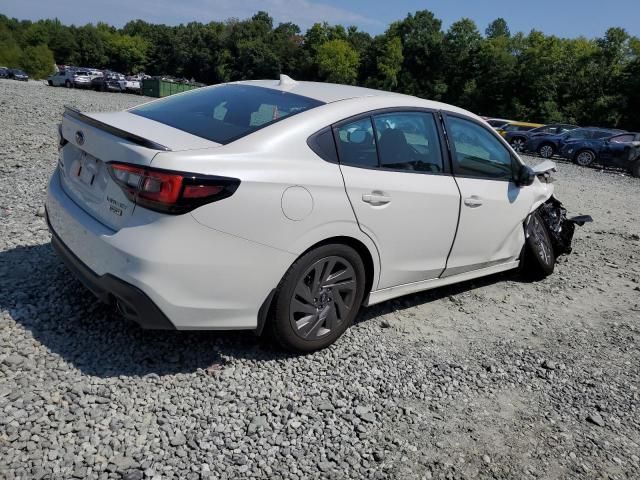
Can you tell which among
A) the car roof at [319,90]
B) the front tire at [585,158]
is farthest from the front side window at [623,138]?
the car roof at [319,90]

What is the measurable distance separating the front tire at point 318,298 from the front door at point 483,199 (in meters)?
1.09

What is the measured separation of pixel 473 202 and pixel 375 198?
112cm

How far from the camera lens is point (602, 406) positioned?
3.39 meters

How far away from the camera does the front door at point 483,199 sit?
419 cm

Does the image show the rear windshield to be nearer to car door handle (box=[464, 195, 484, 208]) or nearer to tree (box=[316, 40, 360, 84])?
car door handle (box=[464, 195, 484, 208])

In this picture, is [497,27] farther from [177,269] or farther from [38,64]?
[177,269]

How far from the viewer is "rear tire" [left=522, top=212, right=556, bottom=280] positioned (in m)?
5.16

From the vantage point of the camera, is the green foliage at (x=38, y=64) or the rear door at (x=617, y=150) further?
the green foliage at (x=38, y=64)

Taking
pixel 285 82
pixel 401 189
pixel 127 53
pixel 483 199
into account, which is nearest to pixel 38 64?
pixel 127 53

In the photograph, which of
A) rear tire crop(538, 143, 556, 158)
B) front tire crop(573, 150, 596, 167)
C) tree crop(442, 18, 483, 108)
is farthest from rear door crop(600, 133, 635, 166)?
tree crop(442, 18, 483, 108)

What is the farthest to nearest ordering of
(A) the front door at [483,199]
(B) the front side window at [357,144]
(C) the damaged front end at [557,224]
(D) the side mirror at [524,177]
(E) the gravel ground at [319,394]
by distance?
1. (C) the damaged front end at [557,224]
2. (D) the side mirror at [524,177]
3. (A) the front door at [483,199]
4. (B) the front side window at [357,144]
5. (E) the gravel ground at [319,394]

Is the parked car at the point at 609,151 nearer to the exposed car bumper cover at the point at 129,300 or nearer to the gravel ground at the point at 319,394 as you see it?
the gravel ground at the point at 319,394

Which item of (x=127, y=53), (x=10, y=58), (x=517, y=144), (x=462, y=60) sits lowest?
(x=10, y=58)

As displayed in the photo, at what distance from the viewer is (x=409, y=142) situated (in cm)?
389
